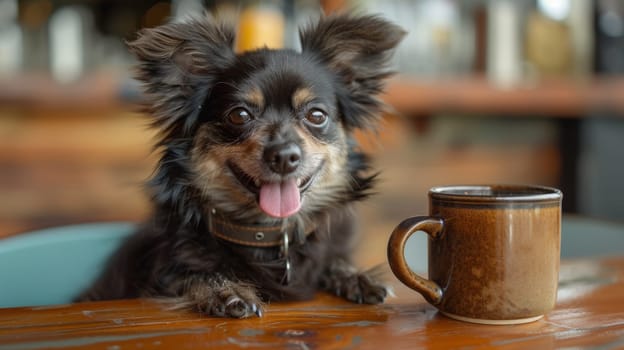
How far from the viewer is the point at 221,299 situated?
96cm

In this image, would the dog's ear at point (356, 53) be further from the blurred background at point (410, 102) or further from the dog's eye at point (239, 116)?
the blurred background at point (410, 102)

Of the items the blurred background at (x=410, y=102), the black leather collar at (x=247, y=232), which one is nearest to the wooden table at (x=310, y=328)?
the black leather collar at (x=247, y=232)

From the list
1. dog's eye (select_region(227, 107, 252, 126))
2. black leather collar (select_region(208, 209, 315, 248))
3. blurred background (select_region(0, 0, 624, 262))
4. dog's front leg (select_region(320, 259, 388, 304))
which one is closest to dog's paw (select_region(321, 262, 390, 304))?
dog's front leg (select_region(320, 259, 388, 304))

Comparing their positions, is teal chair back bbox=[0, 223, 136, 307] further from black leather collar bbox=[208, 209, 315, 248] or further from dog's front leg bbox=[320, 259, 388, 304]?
dog's front leg bbox=[320, 259, 388, 304]

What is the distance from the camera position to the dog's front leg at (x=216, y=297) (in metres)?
0.93

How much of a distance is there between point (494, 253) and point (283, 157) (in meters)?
0.46

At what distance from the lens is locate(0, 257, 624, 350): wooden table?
2.51 feet

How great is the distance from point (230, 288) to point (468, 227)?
421mm

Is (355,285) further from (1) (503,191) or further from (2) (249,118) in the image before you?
(2) (249,118)

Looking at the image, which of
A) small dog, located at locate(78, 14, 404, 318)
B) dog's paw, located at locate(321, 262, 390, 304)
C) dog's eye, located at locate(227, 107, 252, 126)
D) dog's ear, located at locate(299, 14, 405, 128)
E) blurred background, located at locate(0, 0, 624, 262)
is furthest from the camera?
blurred background, located at locate(0, 0, 624, 262)

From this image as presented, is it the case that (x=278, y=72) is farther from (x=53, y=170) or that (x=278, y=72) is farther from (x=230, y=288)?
(x=53, y=170)

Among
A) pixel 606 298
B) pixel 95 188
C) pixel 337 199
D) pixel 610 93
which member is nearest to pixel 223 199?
pixel 337 199

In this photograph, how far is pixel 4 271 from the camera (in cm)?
132

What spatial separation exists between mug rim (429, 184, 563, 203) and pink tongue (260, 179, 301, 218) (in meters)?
0.32
